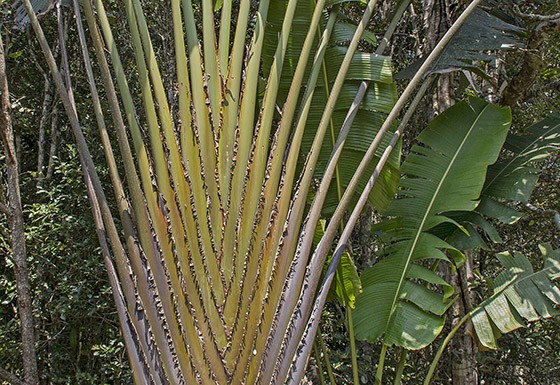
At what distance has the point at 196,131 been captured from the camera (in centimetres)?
190

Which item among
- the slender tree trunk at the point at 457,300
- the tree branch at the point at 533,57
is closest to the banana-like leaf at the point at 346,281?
the slender tree trunk at the point at 457,300

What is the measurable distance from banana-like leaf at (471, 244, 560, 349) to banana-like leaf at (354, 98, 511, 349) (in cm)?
22

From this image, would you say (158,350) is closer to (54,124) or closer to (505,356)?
(54,124)

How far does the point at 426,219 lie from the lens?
2686 millimetres

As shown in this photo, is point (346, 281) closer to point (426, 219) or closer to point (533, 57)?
point (426, 219)

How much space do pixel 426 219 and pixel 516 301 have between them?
1.84 feet

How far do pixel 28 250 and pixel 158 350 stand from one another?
2.36 m

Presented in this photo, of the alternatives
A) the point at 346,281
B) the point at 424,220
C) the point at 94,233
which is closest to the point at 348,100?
the point at 424,220

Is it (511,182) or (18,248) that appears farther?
(511,182)

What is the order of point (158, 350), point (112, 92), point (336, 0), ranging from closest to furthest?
1. point (158, 350)
2. point (112, 92)
3. point (336, 0)

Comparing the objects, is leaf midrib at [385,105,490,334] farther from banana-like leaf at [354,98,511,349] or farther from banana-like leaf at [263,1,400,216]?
banana-like leaf at [263,1,400,216]

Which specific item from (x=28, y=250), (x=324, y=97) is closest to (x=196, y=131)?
(x=324, y=97)

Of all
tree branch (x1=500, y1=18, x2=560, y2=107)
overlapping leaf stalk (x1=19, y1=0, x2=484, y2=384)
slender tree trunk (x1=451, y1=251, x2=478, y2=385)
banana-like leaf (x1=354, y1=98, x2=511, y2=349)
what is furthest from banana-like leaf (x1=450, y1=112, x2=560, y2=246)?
overlapping leaf stalk (x1=19, y1=0, x2=484, y2=384)

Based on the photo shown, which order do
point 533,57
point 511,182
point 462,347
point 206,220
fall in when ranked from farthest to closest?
point 462,347
point 533,57
point 511,182
point 206,220
